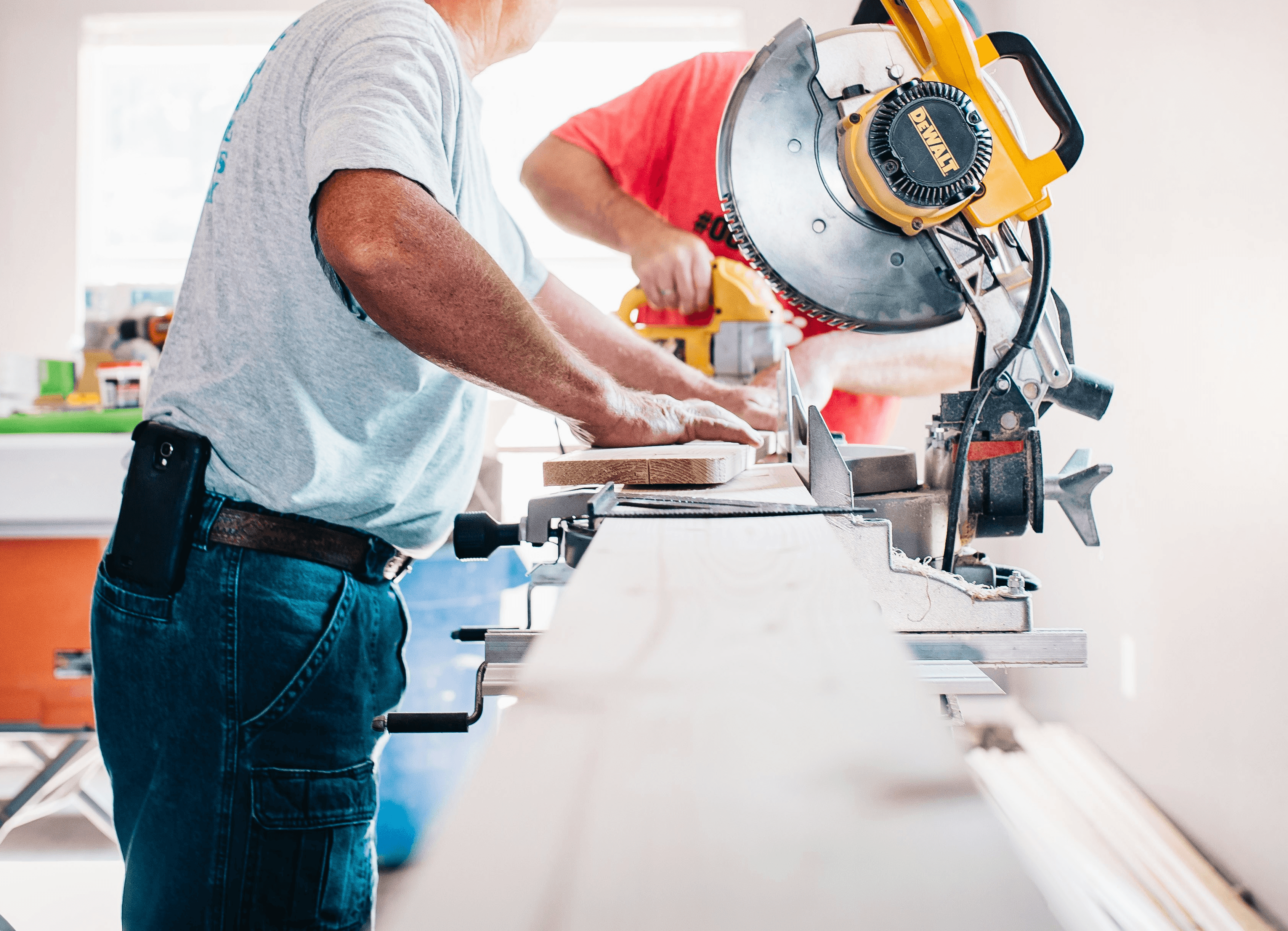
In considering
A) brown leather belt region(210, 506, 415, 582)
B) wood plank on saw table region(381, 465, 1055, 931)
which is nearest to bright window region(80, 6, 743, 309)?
brown leather belt region(210, 506, 415, 582)

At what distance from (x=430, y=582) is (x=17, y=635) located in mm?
958

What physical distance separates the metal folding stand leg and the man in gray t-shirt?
128 centimetres

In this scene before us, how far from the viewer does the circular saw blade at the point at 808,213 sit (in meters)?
0.89

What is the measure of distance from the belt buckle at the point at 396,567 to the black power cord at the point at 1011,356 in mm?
710

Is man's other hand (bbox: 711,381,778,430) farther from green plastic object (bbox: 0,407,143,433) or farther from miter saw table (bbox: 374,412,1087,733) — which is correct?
green plastic object (bbox: 0,407,143,433)

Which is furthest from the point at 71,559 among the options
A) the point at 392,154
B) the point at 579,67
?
the point at 579,67

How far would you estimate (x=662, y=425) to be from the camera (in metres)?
0.95

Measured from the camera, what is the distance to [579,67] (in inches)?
136

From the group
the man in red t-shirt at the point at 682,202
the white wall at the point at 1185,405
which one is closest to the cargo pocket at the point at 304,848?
the man in red t-shirt at the point at 682,202

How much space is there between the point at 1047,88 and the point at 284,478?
98 cm

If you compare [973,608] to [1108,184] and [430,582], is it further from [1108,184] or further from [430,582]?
[1108,184]

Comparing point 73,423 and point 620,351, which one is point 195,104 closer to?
point 73,423

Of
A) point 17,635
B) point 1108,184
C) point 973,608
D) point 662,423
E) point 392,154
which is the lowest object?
point 17,635

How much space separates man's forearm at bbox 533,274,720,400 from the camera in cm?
130
